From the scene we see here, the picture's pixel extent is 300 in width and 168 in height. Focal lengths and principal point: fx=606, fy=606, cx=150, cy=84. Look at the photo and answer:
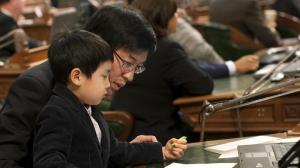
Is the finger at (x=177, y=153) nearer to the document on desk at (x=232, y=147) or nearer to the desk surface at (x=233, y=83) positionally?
the document on desk at (x=232, y=147)

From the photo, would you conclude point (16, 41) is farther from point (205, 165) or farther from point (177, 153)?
point (205, 165)

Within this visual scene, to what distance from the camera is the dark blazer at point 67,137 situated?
1583mm

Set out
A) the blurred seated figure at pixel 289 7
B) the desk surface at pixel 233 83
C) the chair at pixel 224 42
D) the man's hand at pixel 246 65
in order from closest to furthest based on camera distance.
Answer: the desk surface at pixel 233 83 → the man's hand at pixel 246 65 → the chair at pixel 224 42 → the blurred seated figure at pixel 289 7

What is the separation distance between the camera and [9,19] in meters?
5.05

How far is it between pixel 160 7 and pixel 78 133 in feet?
4.70

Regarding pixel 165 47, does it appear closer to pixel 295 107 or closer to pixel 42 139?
pixel 295 107

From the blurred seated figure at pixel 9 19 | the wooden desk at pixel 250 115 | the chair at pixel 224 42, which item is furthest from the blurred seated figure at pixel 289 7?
the wooden desk at pixel 250 115

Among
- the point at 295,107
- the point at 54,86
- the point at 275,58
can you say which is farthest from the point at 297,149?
the point at 275,58

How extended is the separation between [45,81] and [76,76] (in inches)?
6.0

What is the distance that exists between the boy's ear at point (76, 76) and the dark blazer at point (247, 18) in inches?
151

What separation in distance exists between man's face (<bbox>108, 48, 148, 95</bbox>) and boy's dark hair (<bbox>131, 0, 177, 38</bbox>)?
106 centimetres

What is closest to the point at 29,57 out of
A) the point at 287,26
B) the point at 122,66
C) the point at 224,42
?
the point at 224,42

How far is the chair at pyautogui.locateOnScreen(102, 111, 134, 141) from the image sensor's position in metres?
2.91

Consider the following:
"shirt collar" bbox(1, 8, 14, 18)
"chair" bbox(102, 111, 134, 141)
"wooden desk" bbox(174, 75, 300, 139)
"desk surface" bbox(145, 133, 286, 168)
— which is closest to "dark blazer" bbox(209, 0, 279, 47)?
"shirt collar" bbox(1, 8, 14, 18)
